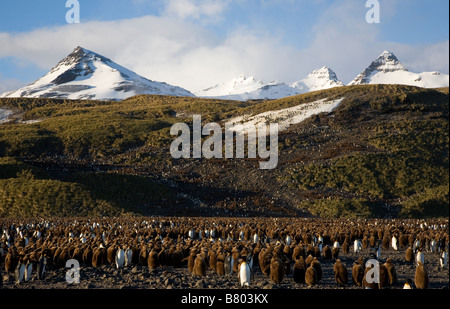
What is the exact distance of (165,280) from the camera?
1134cm

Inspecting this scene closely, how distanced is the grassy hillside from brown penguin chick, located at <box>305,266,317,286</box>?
27.0 meters

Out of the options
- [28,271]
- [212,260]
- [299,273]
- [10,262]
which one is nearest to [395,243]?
[299,273]

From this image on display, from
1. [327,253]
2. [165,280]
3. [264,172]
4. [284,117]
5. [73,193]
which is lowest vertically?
[327,253]

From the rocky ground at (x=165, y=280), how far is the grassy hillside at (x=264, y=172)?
23643 mm

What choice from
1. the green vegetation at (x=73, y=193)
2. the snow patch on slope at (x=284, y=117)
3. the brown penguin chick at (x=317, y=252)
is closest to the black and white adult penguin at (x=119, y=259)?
the brown penguin chick at (x=317, y=252)

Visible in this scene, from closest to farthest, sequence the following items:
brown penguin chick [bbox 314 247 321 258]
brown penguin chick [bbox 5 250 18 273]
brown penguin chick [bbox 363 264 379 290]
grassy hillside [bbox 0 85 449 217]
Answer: brown penguin chick [bbox 363 264 379 290] → brown penguin chick [bbox 5 250 18 273] → brown penguin chick [bbox 314 247 321 258] → grassy hillside [bbox 0 85 449 217]

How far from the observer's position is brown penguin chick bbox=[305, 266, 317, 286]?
10.9 metres

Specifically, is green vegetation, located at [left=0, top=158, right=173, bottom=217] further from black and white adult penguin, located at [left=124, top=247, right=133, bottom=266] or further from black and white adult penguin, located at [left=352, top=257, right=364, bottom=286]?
black and white adult penguin, located at [left=352, top=257, right=364, bottom=286]

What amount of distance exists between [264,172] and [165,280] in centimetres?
3586

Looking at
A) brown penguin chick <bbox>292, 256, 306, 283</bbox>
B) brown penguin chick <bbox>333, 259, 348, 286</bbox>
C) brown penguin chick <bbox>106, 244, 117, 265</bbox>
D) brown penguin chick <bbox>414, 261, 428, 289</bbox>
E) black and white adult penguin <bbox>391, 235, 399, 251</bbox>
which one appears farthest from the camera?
black and white adult penguin <bbox>391, 235, 399, 251</bbox>

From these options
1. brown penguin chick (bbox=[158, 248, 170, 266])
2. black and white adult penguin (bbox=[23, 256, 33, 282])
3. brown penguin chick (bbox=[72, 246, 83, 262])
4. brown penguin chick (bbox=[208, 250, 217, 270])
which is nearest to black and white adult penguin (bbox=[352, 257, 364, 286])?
brown penguin chick (bbox=[208, 250, 217, 270])

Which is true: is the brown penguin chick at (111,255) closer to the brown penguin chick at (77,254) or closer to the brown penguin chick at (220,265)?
the brown penguin chick at (77,254)

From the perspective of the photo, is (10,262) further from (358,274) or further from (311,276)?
(358,274)
